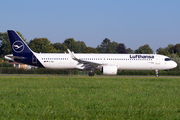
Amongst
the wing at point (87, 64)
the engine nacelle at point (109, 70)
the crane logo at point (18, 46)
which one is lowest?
the engine nacelle at point (109, 70)

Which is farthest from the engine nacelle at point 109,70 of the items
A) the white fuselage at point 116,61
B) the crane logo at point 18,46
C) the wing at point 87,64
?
the crane logo at point 18,46

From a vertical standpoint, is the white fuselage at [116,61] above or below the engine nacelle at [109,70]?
above

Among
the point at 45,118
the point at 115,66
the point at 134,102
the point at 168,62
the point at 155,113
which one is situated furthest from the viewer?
the point at 168,62

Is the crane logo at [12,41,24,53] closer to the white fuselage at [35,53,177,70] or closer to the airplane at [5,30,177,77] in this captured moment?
the airplane at [5,30,177,77]

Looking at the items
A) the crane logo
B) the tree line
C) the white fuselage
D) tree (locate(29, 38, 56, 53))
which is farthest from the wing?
tree (locate(29, 38, 56, 53))

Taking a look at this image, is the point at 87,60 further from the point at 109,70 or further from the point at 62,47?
the point at 62,47

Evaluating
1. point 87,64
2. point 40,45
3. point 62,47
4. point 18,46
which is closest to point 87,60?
point 87,64

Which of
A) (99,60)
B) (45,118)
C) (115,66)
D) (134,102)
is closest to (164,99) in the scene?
(134,102)

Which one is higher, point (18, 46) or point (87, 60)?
point (18, 46)

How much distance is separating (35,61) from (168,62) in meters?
19.2

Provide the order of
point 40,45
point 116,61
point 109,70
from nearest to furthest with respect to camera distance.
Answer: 1. point 109,70
2. point 116,61
3. point 40,45

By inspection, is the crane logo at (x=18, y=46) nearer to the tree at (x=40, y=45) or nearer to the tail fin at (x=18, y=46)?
the tail fin at (x=18, y=46)

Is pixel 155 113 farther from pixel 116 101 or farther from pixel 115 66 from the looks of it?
pixel 115 66

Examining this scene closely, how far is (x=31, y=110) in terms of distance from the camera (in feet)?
26.8
